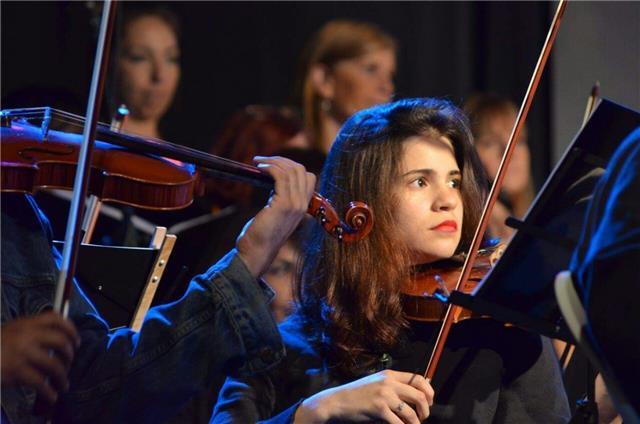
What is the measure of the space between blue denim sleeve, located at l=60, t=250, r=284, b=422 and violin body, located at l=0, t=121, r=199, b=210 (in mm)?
159

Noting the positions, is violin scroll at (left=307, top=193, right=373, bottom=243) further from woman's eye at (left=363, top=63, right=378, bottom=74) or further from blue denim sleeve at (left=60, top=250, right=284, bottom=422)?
woman's eye at (left=363, top=63, right=378, bottom=74)

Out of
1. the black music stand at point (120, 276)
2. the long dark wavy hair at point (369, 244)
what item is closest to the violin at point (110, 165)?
the black music stand at point (120, 276)

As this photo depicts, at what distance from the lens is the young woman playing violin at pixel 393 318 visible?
5.80ft

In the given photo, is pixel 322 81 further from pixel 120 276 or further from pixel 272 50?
pixel 120 276

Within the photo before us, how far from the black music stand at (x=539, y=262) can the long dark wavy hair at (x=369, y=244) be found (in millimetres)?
542

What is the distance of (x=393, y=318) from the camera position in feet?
6.08

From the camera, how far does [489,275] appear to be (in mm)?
1308

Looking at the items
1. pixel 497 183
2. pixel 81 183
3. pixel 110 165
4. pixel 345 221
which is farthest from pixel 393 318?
pixel 81 183

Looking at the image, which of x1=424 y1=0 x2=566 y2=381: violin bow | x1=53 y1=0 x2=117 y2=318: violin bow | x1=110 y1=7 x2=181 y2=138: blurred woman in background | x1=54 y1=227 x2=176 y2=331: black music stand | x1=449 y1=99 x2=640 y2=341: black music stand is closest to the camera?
x1=53 y1=0 x2=117 y2=318: violin bow

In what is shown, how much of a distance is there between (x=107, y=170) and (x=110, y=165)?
1 centimetres

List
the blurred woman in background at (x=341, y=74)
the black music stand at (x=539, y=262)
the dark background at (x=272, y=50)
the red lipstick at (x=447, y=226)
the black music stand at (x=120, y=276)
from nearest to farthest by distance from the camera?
1. the black music stand at (x=539, y=262)
2. the black music stand at (x=120, y=276)
3. the red lipstick at (x=447, y=226)
4. the dark background at (x=272, y=50)
5. the blurred woman in background at (x=341, y=74)

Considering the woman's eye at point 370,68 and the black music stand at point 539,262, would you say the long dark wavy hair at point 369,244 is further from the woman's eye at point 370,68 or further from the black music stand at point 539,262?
the woman's eye at point 370,68

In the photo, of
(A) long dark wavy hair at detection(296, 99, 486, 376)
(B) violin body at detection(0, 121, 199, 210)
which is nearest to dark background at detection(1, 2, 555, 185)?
(A) long dark wavy hair at detection(296, 99, 486, 376)

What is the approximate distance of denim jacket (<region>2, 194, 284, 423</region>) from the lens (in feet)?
4.71
